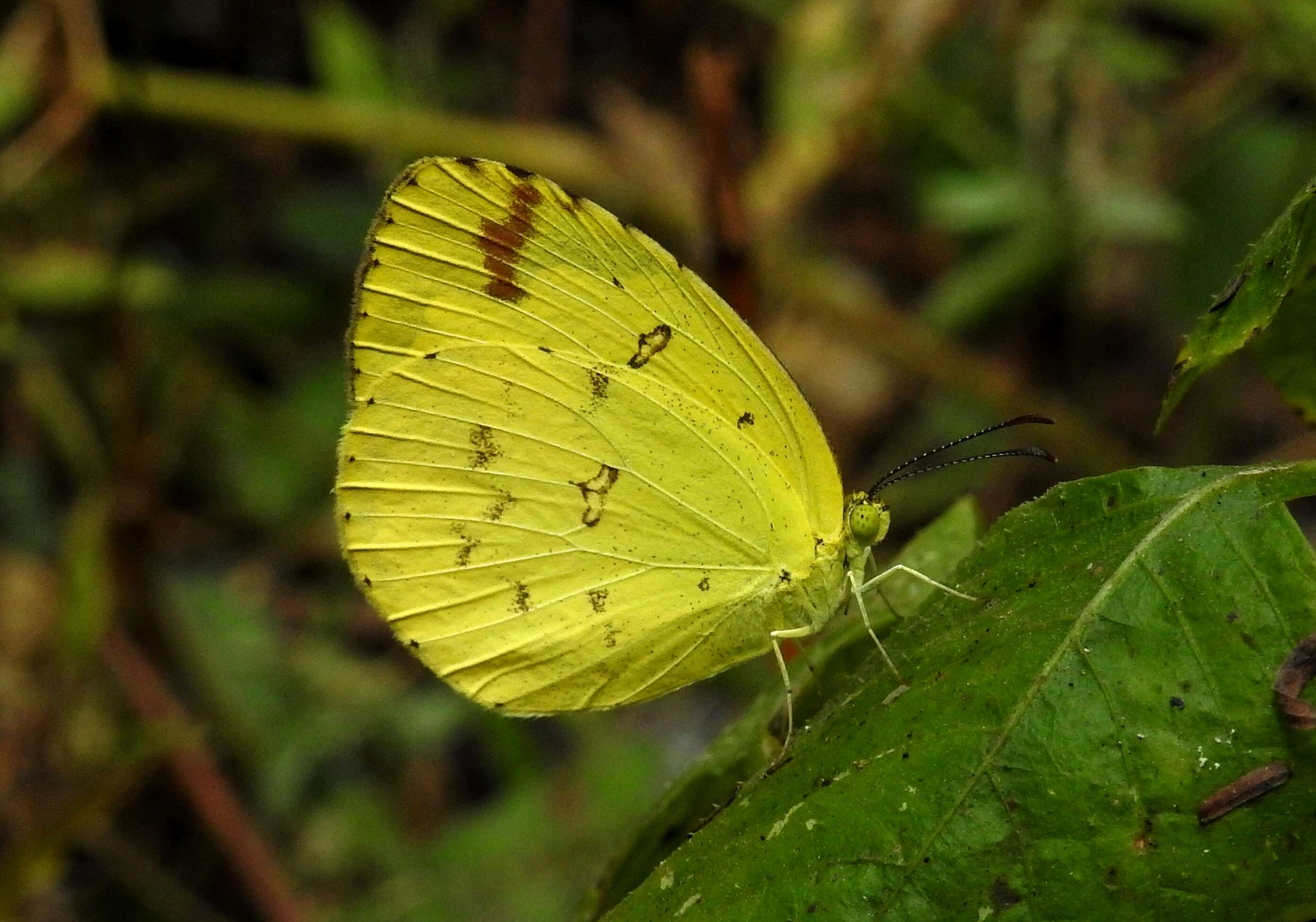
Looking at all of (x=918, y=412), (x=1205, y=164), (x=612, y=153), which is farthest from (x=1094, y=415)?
(x=612, y=153)

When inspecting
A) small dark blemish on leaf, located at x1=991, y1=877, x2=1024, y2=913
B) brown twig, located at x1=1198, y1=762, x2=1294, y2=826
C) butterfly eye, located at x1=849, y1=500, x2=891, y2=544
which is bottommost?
small dark blemish on leaf, located at x1=991, y1=877, x2=1024, y2=913

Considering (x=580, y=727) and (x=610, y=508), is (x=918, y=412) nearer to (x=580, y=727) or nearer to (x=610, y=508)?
(x=580, y=727)

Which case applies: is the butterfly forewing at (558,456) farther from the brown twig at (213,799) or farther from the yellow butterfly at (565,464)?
the brown twig at (213,799)

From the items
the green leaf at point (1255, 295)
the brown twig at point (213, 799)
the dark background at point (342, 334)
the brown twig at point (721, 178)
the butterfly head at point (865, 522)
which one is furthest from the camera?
the dark background at point (342, 334)

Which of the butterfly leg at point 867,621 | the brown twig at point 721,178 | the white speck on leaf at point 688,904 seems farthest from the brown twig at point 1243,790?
the brown twig at point 721,178

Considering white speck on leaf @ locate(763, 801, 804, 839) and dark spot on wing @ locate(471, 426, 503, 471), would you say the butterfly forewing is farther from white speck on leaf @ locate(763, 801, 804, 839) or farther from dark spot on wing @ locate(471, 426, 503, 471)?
white speck on leaf @ locate(763, 801, 804, 839)

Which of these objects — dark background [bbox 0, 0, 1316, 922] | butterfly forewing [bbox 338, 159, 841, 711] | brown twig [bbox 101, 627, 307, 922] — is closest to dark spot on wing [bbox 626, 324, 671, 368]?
butterfly forewing [bbox 338, 159, 841, 711]
